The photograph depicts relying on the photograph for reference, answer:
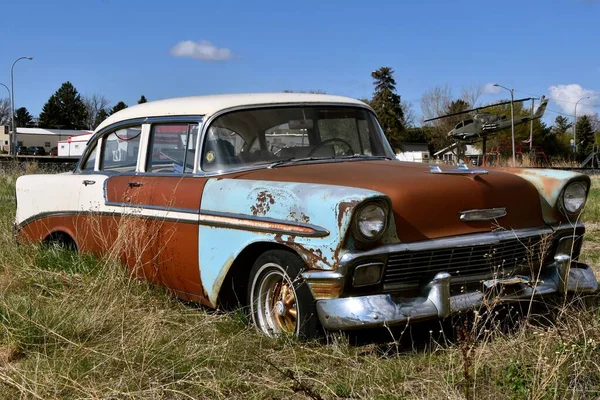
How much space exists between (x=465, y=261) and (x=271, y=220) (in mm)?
1062

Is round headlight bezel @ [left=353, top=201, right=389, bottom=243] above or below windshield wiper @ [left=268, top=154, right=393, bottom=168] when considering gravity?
below

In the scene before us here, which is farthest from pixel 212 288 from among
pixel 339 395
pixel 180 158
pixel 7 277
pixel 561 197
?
pixel 561 197

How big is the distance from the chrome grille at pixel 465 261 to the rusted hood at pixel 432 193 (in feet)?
0.31

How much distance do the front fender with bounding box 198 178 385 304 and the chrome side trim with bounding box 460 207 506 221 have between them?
1.99 ft

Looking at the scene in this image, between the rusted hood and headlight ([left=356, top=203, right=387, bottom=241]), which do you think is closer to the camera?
headlight ([left=356, top=203, right=387, bottom=241])

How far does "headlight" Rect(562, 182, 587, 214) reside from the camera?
155 inches

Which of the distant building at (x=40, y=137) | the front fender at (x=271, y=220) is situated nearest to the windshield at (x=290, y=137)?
the front fender at (x=271, y=220)

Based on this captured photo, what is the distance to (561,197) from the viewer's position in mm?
3889

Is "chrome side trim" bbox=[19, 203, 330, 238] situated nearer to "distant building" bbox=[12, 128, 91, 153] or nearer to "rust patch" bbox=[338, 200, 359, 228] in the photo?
"rust patch" bbox=[338, 200, 359, 228]

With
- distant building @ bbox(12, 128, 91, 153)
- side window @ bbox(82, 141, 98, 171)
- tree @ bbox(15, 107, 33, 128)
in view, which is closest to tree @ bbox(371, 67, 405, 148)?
distant building @ bbox(12, 128, 91, 153)

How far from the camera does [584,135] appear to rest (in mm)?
79438

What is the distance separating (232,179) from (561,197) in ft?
6.49

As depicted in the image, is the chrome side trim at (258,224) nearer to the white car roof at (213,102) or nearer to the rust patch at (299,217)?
the rust patch at (299,217)

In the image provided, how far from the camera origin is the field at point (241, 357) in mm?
2590
